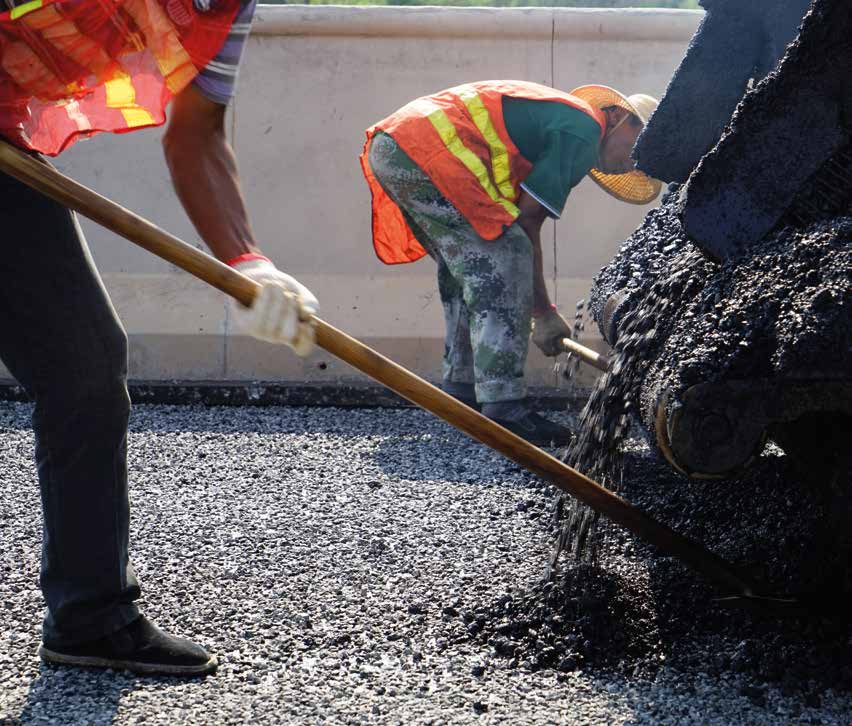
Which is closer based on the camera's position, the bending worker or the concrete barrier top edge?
the bending worker

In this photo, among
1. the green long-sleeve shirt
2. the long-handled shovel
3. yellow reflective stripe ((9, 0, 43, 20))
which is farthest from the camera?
the green long-sleeve shirt

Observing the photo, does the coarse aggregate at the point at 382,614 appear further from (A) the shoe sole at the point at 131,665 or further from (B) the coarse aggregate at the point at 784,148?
(B) the coarse aggregate at the point at 784,148

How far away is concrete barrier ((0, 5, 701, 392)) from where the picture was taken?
6.00 meters

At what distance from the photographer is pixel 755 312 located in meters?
2.10

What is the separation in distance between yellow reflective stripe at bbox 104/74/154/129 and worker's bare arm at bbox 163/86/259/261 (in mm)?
68

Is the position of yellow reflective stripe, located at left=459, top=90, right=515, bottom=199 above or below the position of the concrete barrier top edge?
below

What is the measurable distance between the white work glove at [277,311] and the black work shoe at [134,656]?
0.73m

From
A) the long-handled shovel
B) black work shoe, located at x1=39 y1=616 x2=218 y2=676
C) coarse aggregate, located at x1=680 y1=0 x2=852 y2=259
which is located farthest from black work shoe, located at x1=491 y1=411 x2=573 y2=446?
black work shoe, located at x1=39 y1=616 x2=218 y2=676

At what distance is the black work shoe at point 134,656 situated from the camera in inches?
89.9

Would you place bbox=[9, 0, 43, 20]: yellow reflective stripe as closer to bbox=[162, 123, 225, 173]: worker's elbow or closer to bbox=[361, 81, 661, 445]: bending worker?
bbox=[162, 123, 225, 173]: worker's elbow

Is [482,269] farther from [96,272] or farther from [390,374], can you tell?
[96,272]

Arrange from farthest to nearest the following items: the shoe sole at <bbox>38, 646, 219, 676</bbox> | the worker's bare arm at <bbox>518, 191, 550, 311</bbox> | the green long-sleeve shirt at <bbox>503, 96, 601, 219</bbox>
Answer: the worker's bare arm at <bbox>518, 191, 550, 311</bbox>
the green long-sleeve shirt at <bbox>503, 96, 601, 219</bbox>
the shoe sole at <bbox>38, 646, 219, 676</bbox>

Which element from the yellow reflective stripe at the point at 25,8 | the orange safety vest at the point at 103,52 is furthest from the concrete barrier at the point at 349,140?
the yellow reflective stripe at the point at 25,8

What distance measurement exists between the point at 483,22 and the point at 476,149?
1.75 m
